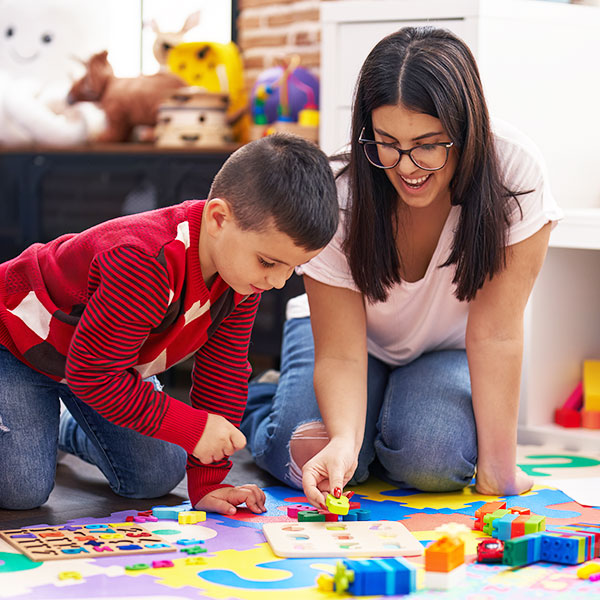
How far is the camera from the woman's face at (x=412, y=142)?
4.07 feet

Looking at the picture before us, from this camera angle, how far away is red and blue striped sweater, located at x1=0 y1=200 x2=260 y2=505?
1.14 metres

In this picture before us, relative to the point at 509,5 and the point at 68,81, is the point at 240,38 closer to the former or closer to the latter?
the point at 68,81

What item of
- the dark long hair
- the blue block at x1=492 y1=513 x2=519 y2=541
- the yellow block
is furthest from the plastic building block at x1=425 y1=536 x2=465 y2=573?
the yellow block

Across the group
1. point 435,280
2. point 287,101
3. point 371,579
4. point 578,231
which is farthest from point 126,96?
point 371,579

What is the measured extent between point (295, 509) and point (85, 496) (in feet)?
1.07

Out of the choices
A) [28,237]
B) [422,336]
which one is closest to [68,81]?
[28,237]

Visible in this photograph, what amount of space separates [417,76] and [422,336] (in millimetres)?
431

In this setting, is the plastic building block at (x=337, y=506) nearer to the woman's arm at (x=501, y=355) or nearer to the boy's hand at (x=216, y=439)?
the boy's hand at (x=216, y=439)

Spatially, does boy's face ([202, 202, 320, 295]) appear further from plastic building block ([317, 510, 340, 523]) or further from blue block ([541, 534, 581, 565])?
blue block ([541, 534, 581, 565])

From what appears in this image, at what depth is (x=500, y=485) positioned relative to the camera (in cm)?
141

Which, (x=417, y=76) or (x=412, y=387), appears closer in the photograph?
(x=417, y=76)

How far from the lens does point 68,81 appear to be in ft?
9.57

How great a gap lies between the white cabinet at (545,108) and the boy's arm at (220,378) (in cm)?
72

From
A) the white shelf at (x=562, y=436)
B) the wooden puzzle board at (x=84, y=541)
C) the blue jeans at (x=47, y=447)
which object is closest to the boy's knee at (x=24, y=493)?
the blue jeans at (x=47, y=447)
